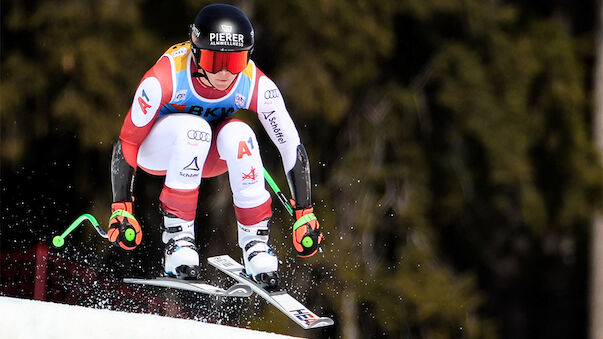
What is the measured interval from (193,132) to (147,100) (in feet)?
0.67

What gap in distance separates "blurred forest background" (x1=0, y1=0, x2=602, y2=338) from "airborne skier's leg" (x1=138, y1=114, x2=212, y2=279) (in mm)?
1062

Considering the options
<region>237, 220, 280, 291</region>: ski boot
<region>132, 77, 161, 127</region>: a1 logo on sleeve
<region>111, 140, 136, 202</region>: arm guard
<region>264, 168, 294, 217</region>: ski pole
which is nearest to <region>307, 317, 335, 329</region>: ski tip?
<region>237, 220, 280, 291</region>: ski boot

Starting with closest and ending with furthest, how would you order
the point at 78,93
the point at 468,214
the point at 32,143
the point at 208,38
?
the point at 208,38
the point at 78,93
the point at 32,143
the point at 468,214

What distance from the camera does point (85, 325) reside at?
3.79m

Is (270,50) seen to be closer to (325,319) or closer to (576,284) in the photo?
(325,319)

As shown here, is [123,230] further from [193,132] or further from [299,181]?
[299,181]

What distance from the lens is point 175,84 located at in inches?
141

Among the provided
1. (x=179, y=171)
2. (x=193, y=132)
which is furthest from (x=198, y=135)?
(x=179, y=171)

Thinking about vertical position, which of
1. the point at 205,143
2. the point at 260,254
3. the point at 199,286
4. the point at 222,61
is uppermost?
the point at 222,61

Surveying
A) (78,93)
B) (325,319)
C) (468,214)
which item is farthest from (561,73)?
(325,319)

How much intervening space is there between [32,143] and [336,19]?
273cm

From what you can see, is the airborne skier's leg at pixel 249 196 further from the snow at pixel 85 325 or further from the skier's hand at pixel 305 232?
the snow at pixel 85 325

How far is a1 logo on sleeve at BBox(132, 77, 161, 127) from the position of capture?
3.55m

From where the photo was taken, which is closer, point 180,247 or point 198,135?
point 198,135
